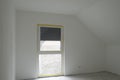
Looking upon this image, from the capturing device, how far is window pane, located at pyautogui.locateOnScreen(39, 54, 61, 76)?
4.26 meters

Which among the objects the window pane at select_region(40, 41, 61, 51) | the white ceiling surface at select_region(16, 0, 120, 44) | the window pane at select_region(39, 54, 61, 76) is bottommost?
the window pane at select_region(39, 54, 61, 76)

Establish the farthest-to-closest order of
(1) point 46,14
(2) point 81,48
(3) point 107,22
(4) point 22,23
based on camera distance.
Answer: (2) point 81,48
(1) point 46,14
(4) point 22,23
(3) point 107,22

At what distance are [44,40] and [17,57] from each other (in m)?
1.09

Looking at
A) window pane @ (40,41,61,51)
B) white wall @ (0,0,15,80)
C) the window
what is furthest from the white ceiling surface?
white wall @ (0,0,15,80)

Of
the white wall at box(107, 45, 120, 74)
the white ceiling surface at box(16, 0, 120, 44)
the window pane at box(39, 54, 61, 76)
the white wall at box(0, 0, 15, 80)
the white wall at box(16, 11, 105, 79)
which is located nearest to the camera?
the white wall at box(0, 0, 15, 80)

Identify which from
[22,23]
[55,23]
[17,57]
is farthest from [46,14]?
[17,57]

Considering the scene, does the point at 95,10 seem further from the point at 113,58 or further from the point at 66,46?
the point at 113,58

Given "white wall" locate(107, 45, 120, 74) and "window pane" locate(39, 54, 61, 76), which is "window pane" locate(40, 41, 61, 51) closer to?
"window pane" locate(39, 54, 61, 76)

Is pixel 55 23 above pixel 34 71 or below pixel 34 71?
above

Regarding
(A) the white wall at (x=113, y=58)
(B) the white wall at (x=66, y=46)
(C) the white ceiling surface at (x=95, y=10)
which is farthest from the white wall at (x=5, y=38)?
(A) the white wall at (x=113, y=58)

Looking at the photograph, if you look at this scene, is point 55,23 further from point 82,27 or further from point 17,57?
point 17,57

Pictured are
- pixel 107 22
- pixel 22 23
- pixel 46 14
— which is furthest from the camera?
pixel 46 14

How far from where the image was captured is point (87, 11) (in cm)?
382

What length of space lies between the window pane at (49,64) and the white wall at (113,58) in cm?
210
